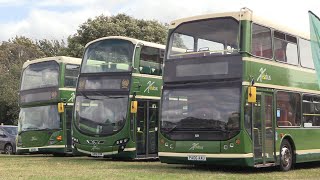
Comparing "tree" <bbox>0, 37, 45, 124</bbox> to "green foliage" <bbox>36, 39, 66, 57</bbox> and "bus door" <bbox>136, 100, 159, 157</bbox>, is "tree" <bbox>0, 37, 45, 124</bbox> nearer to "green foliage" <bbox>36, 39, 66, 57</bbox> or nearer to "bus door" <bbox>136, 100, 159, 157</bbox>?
"green foliage" <bbox>36, 39, 66, 57</bbox>

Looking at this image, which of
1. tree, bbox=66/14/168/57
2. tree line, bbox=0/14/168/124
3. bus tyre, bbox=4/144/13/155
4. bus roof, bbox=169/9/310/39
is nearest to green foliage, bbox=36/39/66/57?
tree line, bbox=0/14/168/124

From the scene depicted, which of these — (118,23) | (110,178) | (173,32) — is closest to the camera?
(110,178)

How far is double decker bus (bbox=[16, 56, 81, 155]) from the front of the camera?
2320 centimetres

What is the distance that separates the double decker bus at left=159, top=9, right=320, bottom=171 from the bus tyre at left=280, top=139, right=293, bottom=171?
3 centimetres

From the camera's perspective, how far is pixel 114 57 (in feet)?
65.2

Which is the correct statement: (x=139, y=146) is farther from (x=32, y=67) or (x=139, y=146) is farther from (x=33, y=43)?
(x=33, y=43)

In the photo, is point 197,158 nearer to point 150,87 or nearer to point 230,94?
point 230,94

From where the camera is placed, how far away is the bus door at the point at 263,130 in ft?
48.7

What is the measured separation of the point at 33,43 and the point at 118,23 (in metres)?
24.0

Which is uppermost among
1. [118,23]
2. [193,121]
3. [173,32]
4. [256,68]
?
[118,23]

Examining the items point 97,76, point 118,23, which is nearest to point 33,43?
point 118,23

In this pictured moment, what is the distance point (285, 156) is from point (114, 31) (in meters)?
30.3

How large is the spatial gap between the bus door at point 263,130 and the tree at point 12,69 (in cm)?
3925

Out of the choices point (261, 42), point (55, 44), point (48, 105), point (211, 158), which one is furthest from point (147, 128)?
point (55, 44)
